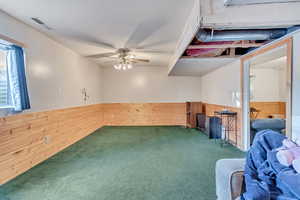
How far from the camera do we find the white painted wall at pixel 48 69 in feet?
9.06

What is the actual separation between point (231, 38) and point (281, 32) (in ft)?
2.48

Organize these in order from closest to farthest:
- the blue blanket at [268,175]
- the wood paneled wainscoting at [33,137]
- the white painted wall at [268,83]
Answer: the blue blanket at [268,175]
the wood paneled wainscoting at [33,137]
the white painted wall at [268,83]

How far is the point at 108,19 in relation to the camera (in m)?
2.65

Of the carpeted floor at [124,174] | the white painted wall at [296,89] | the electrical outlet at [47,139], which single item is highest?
the white painted wall at [296,89]

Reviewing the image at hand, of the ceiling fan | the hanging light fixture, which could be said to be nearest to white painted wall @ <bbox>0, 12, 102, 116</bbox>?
the ceiling fan

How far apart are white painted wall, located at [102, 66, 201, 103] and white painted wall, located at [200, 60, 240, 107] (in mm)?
1186

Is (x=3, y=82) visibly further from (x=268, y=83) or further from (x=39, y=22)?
(x=268, y=83)

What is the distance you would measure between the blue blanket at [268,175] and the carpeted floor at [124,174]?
0.95m

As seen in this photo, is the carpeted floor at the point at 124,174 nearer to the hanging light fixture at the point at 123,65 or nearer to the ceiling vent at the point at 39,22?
the hanging light fixture at the point at 123,65

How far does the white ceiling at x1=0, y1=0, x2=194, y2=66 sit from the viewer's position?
2.22m

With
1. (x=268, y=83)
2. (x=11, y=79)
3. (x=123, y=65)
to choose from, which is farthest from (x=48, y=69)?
(x=268, y=83)

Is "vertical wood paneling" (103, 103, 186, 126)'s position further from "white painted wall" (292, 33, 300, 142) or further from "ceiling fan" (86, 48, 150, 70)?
"white painted wall" (292, 33, 300, 142)

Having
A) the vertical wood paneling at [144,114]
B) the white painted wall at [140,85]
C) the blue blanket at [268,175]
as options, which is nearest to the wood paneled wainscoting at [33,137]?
the vertical wood paneling at [144,114]

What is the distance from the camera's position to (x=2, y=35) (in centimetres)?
231
